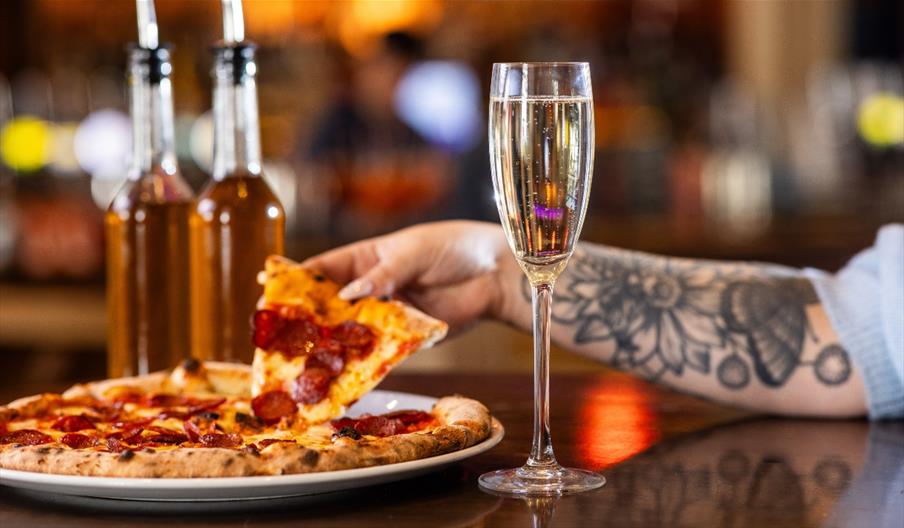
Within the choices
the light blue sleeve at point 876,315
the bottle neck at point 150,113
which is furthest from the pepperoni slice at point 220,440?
the light blue sleeve at point 876,315

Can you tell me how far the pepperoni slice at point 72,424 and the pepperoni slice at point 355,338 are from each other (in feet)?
0.83

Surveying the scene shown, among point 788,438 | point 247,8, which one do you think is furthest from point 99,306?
point 788,438

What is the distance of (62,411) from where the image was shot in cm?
130

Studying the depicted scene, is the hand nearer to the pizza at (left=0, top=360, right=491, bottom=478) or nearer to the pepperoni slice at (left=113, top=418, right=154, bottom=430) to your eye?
the pizza at (left=0, top=360, right=491, bottom=478)

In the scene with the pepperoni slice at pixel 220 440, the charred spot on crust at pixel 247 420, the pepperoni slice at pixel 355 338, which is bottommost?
the charred spot on crust at pixel 247 420

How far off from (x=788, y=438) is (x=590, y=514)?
17.8 inches

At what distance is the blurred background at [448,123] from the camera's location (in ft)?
15.6

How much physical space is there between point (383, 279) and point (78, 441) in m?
0.48

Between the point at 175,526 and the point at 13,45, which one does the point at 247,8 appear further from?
the point at 175,526

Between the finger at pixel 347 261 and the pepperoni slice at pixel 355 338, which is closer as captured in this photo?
the pepperoni slice at pixel 355 338

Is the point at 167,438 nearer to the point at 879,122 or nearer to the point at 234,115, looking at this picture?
the point at 234,115

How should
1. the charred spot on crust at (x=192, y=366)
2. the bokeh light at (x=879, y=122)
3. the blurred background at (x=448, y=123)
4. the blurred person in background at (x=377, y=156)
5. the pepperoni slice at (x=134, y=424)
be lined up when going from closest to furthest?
the pepperoni slice at (x=134, y=424) → the charred spot on crust at (x=192, y=366) → the blurred background at (x=448, y=123) → the blurred person in background at (x=377, y=156) → the bokeh light at (x=879, y=122)

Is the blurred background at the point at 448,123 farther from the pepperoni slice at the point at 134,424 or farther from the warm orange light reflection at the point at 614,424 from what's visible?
the pepperoni slice at the point at 134,424

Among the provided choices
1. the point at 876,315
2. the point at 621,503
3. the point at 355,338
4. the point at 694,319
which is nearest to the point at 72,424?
the point at 355,338
